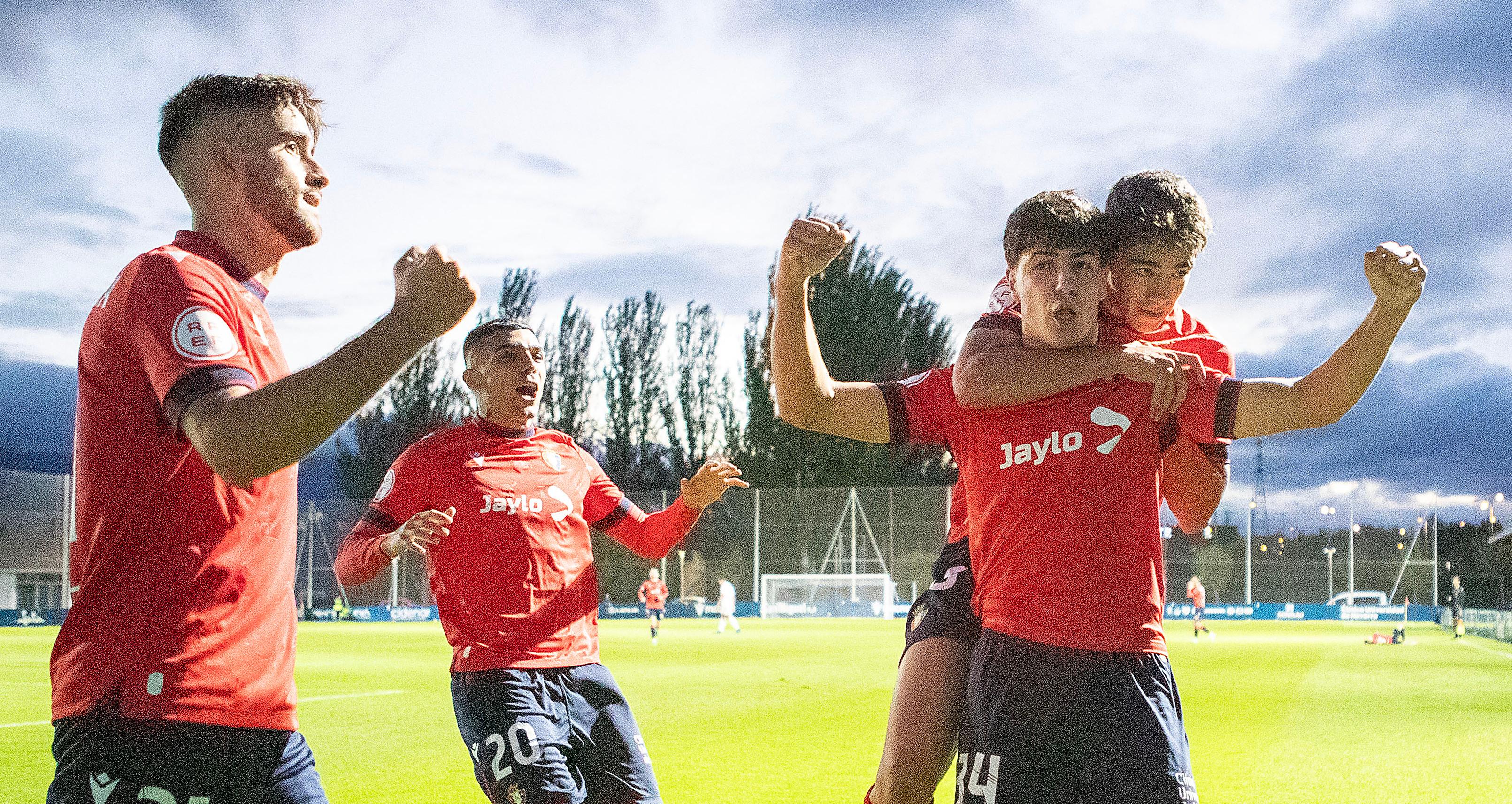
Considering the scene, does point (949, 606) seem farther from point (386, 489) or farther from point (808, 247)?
point (386, 489)

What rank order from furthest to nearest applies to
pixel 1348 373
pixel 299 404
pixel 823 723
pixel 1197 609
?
pixel 1197 609 → pixel 823 723 → pixel 1348 373 → pixel 299 404

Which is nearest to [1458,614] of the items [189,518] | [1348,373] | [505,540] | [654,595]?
[654,595]

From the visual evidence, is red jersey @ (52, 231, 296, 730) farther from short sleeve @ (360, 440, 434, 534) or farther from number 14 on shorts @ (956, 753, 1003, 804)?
short sleeve @ (360, 440, 434, 534)

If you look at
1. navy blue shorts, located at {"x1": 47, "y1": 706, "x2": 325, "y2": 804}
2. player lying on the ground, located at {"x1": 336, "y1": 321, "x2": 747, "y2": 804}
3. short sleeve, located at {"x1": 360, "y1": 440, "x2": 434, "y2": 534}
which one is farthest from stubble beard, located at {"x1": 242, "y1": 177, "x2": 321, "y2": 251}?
short sleeve, located at {"x1": 360, "y1": 440, "x2": 434, "y2": 534}

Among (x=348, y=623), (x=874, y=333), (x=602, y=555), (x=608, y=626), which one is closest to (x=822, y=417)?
(x=608, y=626)

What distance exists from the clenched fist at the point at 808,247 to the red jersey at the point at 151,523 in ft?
4.03

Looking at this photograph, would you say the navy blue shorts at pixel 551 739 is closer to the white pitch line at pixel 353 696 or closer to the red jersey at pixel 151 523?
the red jersey at pixel 151 523

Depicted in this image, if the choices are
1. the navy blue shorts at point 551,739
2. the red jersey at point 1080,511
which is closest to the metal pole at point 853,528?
the navy blue shorts at point 551,739

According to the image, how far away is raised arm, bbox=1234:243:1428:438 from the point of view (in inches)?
112

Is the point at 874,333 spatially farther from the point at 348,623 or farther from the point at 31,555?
the point at 31,555

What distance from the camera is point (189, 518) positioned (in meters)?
2.53

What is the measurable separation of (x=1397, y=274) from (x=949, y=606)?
4.66 feet

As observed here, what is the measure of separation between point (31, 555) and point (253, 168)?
5181 cm

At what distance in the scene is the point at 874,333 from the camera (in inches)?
2333
